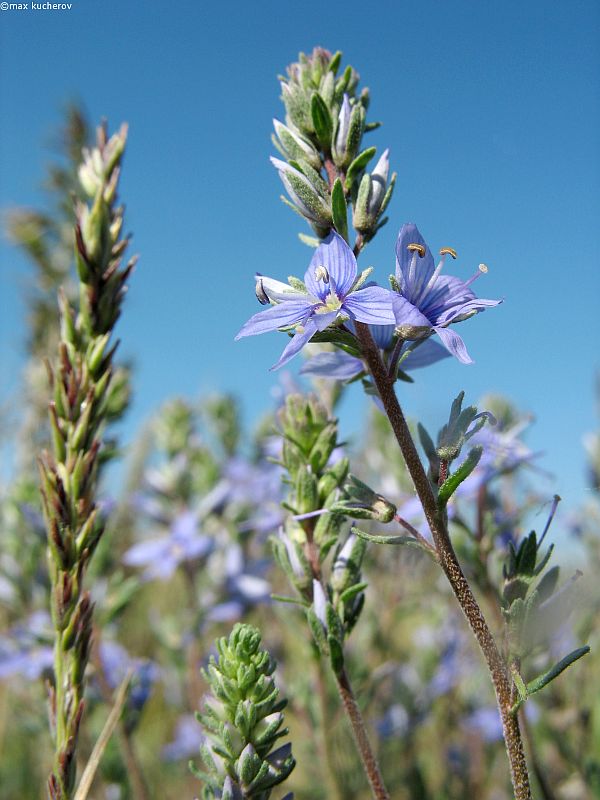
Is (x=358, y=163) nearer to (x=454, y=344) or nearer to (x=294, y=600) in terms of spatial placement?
(x=454, y=344)

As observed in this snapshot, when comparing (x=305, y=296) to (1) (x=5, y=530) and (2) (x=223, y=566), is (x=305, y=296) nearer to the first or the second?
(2) (x=223, y=566)

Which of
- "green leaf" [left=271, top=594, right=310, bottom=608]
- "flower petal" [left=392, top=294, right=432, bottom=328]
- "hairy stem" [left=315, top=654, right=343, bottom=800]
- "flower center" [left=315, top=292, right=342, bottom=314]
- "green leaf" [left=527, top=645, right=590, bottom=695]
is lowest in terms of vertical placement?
"hairy stem" [left=315, top=654, right=343, bottom=800]

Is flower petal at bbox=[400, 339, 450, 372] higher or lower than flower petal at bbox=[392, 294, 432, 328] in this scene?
higher

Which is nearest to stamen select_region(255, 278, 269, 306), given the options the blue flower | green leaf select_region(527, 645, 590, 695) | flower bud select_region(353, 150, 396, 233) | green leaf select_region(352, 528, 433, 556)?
flower bud select_region(353, 150, 396, 233)

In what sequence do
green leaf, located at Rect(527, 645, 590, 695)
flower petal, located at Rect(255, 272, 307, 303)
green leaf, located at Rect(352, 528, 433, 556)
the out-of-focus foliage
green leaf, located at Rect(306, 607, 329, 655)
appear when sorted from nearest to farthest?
green leaf, located at Rect(527, 645, 590, 695) → green leaf, located at Rect(352, 528, 433, 556) → flower petal, located at Rect(255, 272, 307, 303) → green leaf, located at Rect(306, 607, 329, 655) → the out-of-focus foliage

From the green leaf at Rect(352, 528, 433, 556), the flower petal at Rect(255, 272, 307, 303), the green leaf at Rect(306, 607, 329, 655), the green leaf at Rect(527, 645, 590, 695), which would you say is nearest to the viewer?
the green leaf at Rect(527, 645, 590, 695)

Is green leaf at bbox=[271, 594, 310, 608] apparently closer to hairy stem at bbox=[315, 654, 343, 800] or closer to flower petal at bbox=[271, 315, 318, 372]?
flower petal at bbox=[271, 315, 318, 372]

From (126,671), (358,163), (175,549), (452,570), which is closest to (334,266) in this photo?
(358,163)
